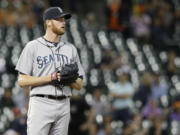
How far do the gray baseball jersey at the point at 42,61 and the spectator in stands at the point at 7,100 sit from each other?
5.64 metres

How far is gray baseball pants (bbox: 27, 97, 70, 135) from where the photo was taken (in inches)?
200

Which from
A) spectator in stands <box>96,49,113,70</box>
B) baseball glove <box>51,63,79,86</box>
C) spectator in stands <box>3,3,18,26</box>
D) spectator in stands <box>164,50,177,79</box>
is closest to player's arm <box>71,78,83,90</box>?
baseball glove <box>51,63,79,86</box>

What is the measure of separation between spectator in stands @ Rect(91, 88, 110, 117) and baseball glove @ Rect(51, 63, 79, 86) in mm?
5784

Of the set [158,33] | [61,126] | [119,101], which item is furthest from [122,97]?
[61,126]

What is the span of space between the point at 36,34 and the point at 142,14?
3469mm

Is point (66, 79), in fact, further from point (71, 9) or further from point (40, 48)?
point (71, 9)

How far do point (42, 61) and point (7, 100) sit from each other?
5.89m

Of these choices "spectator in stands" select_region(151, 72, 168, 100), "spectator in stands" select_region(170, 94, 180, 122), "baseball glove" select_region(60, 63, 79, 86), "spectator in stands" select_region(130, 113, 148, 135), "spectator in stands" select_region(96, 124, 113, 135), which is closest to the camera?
"baseball glove" select_region(60, 63, 79, 86)

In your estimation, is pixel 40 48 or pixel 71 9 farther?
pixel 71 9

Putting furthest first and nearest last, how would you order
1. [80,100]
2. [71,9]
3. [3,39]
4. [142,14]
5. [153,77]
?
[71,9] < [142,14] < [3,39] < [153,77] < [80,100]

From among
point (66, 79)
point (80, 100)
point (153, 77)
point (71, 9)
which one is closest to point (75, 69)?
point (66, 79)

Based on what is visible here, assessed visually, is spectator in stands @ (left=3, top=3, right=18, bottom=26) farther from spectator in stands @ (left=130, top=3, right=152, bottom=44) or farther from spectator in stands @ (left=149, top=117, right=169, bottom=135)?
spectator in stands @ (left=149, top=117, right=169, bottom=135)

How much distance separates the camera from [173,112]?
10.8 metres

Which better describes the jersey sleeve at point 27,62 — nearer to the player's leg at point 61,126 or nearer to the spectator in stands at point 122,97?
the player's leg at point 61,126
